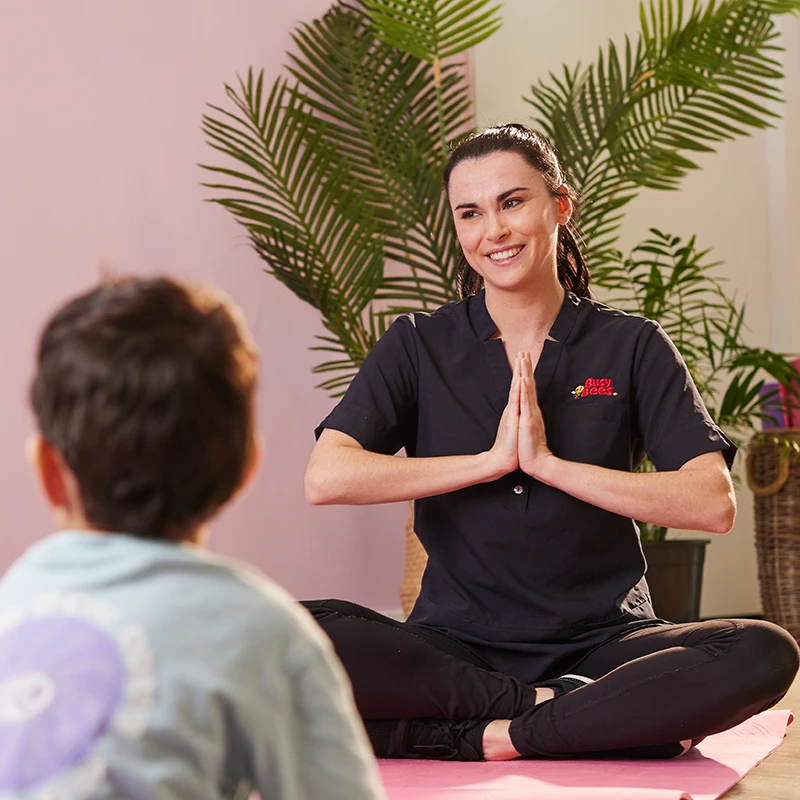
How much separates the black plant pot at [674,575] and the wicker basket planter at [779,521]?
1.54ft

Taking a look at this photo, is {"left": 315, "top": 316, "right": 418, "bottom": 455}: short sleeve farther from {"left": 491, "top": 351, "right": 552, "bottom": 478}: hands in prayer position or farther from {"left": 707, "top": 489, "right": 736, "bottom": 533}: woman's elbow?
{"left": 707, "top": 489, "right": 736, "bottom": 533}: woman's elbow

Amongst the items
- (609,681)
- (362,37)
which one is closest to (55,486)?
(609,681)

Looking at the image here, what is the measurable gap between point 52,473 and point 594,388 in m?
1.28

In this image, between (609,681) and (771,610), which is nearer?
(609,681)

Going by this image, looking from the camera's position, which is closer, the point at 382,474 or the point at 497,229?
the point at 382,474

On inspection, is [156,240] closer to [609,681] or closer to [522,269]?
[522,269]

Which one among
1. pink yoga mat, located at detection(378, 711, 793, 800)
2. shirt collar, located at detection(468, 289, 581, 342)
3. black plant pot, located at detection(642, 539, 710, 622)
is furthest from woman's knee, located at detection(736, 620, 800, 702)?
black plant pot, located at detection(642, 539, 710, 622)

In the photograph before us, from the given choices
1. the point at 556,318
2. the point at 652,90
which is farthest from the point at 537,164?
the point at 652,90

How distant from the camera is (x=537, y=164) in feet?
6.49

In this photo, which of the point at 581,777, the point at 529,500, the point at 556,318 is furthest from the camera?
the point at 556,318

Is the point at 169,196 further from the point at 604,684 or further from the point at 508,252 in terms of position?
the point at 604,684

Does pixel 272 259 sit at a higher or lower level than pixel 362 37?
lower

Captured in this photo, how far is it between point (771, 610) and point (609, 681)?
2.45m

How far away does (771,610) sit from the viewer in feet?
12.8
